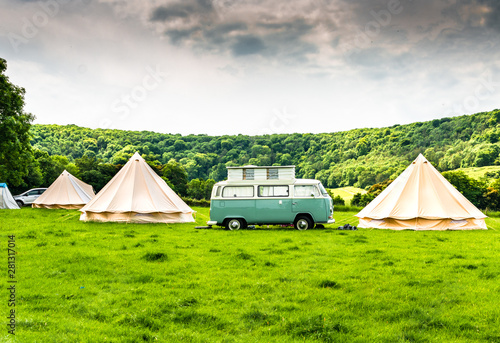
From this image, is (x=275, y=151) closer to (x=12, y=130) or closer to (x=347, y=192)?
(x=347, y=192)

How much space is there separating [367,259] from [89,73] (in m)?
15.5

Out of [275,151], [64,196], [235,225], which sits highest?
[275,151]

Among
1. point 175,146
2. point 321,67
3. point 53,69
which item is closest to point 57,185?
point 53,69

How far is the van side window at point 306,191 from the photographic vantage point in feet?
52.7

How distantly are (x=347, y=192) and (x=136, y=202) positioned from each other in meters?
35.5

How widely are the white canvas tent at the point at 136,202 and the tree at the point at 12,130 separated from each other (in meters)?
10.2

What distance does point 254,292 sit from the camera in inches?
258

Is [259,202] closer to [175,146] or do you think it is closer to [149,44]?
[149,44]

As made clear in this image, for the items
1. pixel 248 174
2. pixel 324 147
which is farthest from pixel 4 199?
pixel 324 147

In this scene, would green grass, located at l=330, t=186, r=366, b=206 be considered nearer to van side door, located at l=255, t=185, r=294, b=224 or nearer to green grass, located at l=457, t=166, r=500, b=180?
green grass, located at l=457, t=166, r=500, b=180

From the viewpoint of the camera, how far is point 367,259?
9.38 metres

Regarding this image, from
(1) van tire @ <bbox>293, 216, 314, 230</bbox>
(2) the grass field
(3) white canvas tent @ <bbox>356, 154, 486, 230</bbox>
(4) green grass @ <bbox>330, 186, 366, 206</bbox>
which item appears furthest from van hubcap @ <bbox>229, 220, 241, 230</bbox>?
(4) green grass @ <bbox>330, 186, 366, 206</bbox>

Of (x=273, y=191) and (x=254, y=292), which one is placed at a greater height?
(x=273, y=191)

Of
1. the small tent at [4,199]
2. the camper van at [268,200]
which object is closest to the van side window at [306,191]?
the camper van at [268,200]
